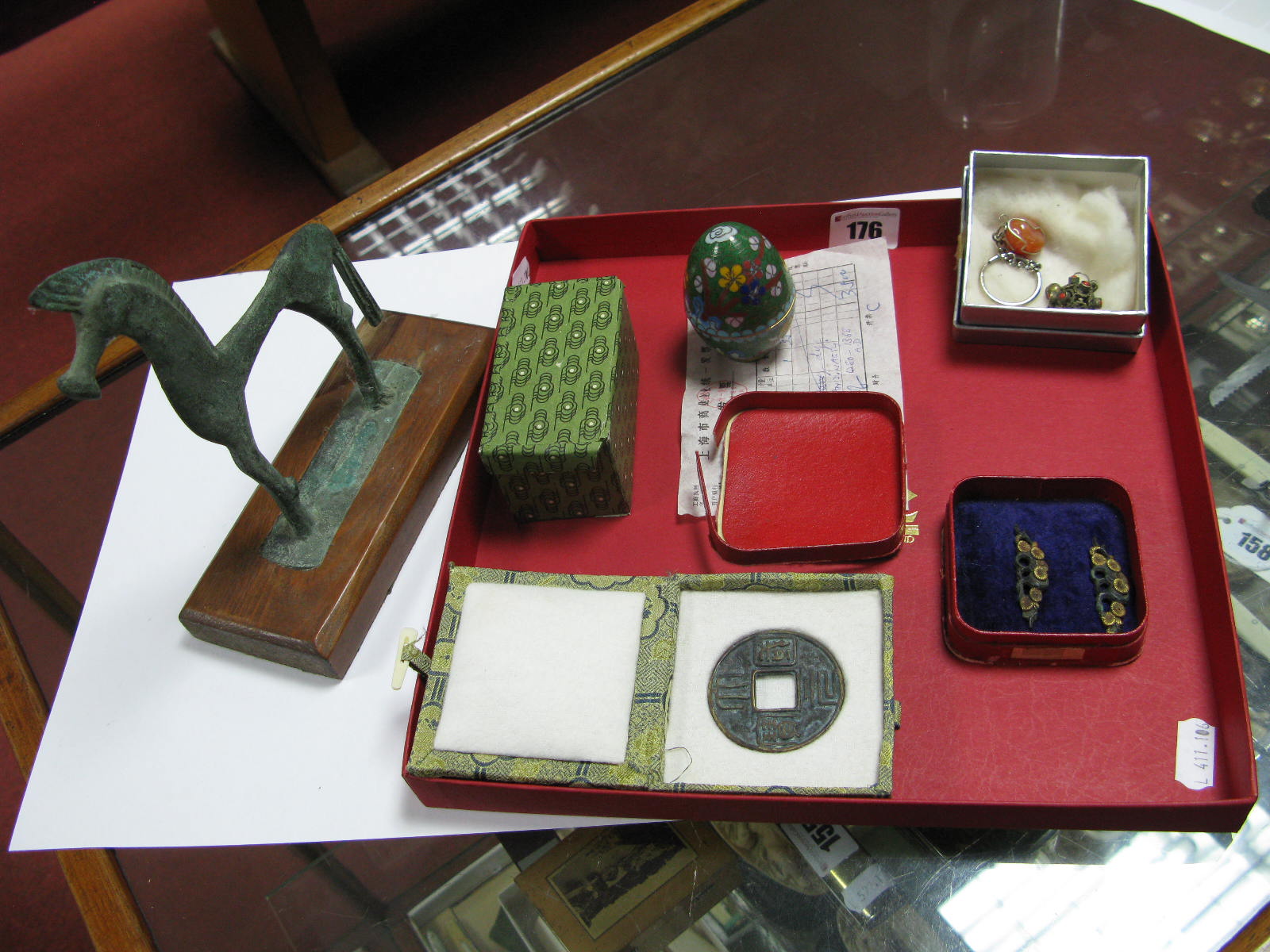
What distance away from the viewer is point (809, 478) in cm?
102

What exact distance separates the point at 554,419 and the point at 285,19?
1.28 metres

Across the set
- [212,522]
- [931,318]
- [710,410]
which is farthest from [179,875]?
[931,318]

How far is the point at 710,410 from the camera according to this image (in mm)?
1103

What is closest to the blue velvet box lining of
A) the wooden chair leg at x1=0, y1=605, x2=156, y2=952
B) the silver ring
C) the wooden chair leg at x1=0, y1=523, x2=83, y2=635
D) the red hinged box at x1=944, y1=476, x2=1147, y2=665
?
the red hinged box at x1=944, y1=476, x2=1147, y2=665

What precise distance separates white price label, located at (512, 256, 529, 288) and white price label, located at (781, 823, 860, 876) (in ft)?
2.21

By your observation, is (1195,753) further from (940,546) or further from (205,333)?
(205,333)

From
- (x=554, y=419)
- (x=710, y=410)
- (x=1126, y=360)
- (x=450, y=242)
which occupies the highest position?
(x=450, y=242)

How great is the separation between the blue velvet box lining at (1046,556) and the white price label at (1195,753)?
0.31ft

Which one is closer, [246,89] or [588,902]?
[588,902]

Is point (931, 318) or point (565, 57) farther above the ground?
point (565, 57)

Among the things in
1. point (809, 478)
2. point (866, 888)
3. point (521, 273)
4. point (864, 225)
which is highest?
point (521, 273)

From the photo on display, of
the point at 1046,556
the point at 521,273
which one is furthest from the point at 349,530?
the point at 1046,556

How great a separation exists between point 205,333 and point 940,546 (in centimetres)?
72

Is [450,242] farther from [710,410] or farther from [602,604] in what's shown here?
[602,604]
